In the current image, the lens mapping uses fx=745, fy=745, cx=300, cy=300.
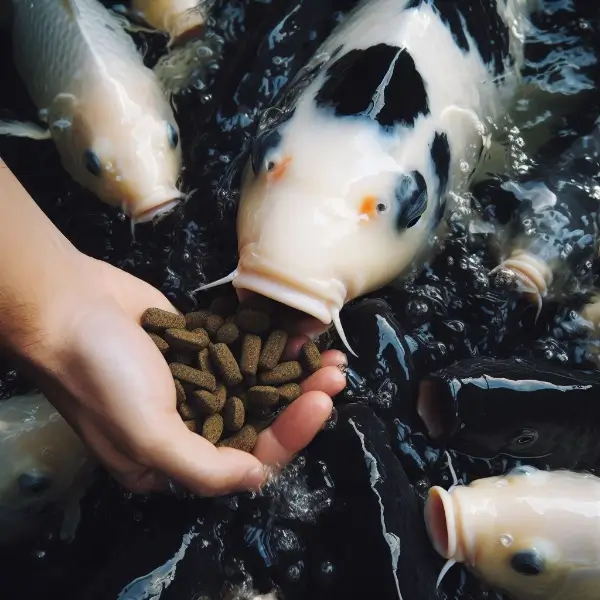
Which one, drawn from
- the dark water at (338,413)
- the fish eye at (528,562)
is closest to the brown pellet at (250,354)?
the dark water at (338,413)

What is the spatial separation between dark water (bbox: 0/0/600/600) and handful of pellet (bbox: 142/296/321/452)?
0.15 metres

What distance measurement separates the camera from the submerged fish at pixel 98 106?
1.67 m

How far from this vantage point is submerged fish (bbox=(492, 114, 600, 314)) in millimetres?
1681

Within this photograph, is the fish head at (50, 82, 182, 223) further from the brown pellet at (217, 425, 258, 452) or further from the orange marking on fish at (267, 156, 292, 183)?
the brown pellet at (217, 425, 258, 452)

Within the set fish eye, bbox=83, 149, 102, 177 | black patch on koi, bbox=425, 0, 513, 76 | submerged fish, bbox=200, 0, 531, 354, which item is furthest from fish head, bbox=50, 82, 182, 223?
black patch on koi, bbox=425, 0, 513, 76

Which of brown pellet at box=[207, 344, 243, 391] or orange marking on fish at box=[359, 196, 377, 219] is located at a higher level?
orange marking on fish at box=[359, 196, 377, 219]

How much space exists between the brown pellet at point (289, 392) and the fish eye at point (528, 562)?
477 millimetres

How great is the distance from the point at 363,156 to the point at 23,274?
0.65m

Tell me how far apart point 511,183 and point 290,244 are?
77 cm

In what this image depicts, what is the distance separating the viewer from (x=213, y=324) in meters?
1.40

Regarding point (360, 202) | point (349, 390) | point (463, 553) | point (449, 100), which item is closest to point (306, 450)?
point (349, 390)

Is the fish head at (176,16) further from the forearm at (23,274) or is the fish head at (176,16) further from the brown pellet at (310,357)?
the brown pellet at (310,357)

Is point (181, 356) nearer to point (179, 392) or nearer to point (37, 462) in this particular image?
point (179, 392)

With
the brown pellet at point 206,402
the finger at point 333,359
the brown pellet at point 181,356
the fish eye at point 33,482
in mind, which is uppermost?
the brown pellet at point 181,356
